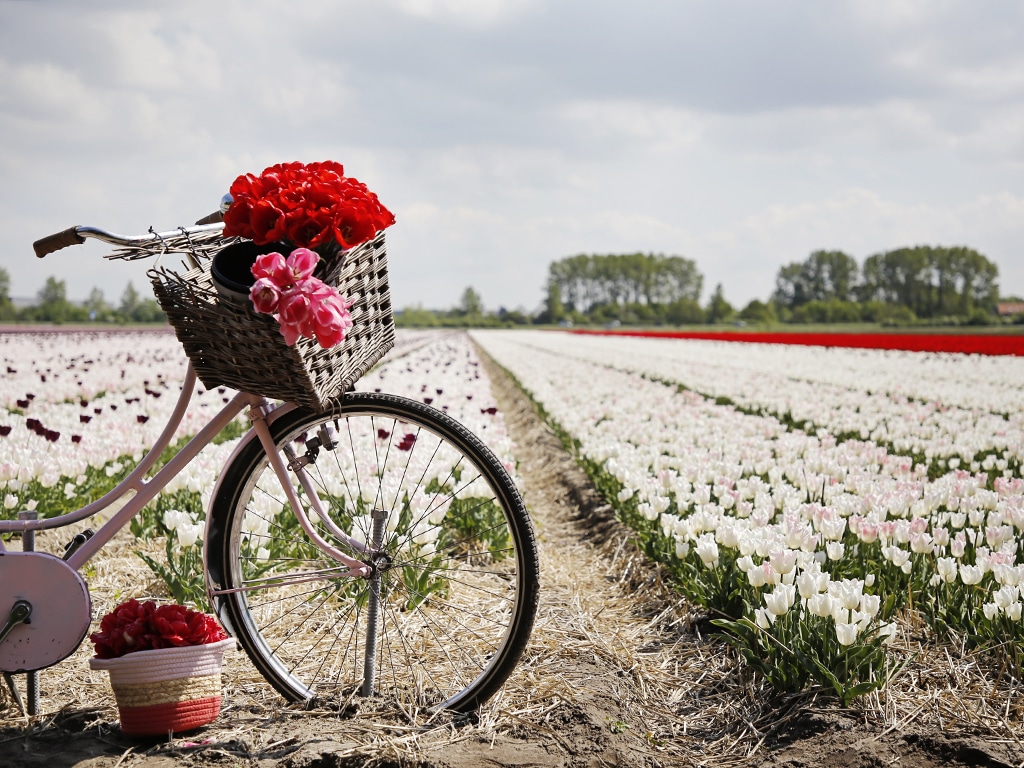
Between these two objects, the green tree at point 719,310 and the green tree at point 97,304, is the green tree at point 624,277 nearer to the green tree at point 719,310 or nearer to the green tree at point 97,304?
the green tree at point 719,310

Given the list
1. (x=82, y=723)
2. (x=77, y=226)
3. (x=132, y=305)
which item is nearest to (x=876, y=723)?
(x=82, y=723)

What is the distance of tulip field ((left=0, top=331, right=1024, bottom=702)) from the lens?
8.98ft

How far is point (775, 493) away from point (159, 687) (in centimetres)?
325

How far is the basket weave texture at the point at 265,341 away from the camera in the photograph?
1.96m

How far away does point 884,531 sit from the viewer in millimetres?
3420

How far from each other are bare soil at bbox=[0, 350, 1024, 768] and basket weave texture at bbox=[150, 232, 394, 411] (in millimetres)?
1003

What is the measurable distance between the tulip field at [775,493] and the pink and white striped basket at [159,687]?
3.31 feet

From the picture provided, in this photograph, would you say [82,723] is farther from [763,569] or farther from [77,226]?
[763,569]

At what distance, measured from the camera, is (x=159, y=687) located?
2.27 metres

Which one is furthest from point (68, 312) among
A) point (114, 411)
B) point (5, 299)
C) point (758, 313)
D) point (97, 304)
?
point (758, 313)

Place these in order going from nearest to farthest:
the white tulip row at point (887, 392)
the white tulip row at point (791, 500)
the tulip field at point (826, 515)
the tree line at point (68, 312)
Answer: the tulip field at point (826, 515) → the white tulip row at point (791, 500) → the white tulip row at point (887, 392) → the tree line at point (68, 312)

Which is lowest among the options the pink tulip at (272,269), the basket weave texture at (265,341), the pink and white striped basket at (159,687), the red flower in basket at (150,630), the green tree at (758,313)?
the pink and white striped basket at (159,687)

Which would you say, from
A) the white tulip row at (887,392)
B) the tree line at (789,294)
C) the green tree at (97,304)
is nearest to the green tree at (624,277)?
the tree line at (789,294)

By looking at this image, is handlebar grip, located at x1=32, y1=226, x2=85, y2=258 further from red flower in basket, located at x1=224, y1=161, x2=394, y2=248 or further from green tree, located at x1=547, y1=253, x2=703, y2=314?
green tree, located at x1=547, y1=253, x2=703, y2=314
